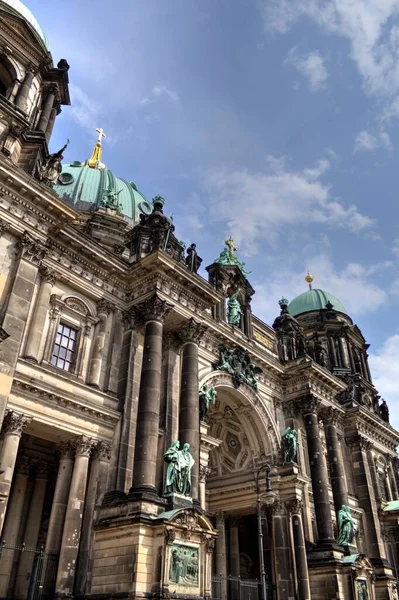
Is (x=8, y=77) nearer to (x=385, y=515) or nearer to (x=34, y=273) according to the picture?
(x=34, y=273)

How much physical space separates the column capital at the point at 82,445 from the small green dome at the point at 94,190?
24122 millimetres

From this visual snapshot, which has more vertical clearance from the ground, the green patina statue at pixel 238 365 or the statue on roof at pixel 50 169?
the statue on roof at pixel 50 169

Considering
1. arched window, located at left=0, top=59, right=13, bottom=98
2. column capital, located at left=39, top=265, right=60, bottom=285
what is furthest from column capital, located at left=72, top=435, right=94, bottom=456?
arched window, located at left=0, top=59, right=13, bottom=98

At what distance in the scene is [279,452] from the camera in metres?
30.5

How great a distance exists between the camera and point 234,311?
31.5 meters

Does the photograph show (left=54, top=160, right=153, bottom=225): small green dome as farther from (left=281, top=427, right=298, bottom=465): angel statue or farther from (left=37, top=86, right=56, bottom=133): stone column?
(left=281, top=427, right=298, bottom=465): angel statue

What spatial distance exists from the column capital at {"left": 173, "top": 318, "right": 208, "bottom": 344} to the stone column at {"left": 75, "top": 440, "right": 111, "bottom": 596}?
245 inches

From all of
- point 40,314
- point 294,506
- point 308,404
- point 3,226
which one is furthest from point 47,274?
point 308,404

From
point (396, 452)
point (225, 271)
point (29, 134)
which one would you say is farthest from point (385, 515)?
point (29, 134)

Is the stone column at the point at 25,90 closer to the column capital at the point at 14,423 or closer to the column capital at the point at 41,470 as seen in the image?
the column capital at the point at 14,423

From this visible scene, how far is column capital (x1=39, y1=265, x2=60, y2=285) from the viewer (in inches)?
826

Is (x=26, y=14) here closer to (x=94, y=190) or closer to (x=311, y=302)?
(x=94, y=190)

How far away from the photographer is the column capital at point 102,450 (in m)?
20.2

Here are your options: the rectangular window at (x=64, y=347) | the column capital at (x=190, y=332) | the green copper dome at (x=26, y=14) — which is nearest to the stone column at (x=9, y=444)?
the rectangular window at (x=64, y=347)
